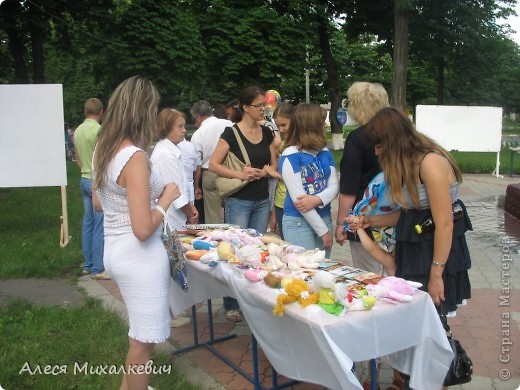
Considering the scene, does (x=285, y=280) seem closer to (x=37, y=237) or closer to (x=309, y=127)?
(x=309, y=127)

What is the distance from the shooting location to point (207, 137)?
5.50 metres

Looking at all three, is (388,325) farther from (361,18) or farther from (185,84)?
(361,18)

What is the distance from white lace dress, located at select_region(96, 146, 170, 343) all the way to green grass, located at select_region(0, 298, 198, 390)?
2.73ft

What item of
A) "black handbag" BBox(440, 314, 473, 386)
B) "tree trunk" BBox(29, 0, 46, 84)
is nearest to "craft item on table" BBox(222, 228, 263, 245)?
"black handbag" BBox(440, 314, 473, 386)

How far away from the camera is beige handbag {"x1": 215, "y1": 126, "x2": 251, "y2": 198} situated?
4137mm

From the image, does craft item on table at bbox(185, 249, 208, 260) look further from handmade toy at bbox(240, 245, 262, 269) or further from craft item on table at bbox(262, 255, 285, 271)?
craft item on table at bbox(262, 255, 285, 271)

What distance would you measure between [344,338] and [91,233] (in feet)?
13.6

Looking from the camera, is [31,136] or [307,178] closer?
[307,178]

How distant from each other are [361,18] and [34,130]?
21823mm

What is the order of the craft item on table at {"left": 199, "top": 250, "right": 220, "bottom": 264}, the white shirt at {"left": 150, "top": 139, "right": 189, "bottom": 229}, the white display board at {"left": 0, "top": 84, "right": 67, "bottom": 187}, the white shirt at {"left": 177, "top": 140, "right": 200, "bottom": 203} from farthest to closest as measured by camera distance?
the white display board at {"left": 0, "top": 84, "right": 67, "bottom": 187} < the white shirt at {"left": 177, "top": 140, "right": 200, "bottom": 203} < the white shirt at {"left": 150, "top": 139, "right": 189, "bottom": 229} < the craft item on table at {"left": 199, "top": 250, "right": 220, "bottom": 264}

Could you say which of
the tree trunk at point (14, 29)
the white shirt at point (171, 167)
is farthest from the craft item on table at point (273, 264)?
the tree trunk at point (14, 29)

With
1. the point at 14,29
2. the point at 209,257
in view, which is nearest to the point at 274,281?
the point at 209,257

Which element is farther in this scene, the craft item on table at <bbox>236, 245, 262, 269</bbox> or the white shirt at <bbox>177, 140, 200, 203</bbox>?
the white shirt at <bbox>177, 140, 200, 203</bbox>

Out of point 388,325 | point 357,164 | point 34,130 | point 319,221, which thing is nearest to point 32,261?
point 34,130
